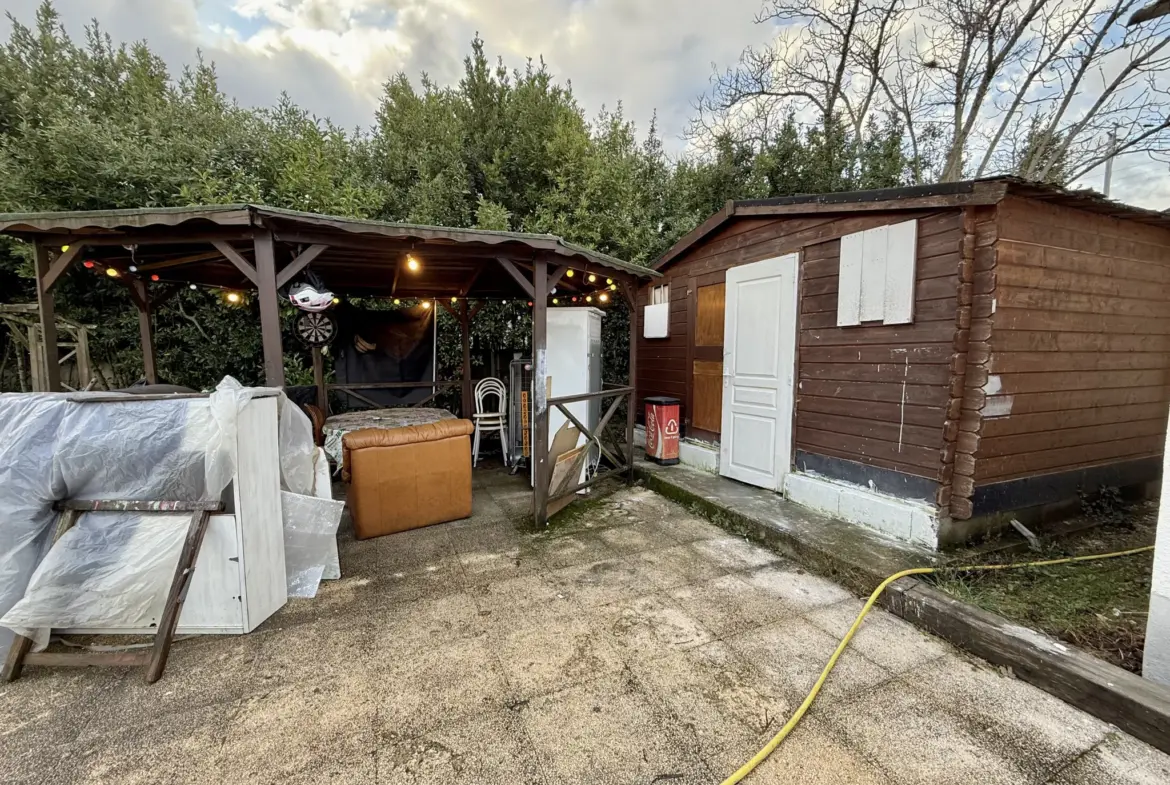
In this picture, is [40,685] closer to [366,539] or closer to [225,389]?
[225,389]

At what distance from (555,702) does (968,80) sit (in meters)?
12.4

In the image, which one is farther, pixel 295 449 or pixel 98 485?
pixel 295 449

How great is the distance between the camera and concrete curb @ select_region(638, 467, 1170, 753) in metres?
1.58

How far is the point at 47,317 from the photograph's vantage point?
9.05ft

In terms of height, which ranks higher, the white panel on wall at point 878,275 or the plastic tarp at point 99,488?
the white panel on wall at point 878,275

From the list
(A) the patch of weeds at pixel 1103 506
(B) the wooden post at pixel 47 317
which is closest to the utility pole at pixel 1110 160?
(A) the patch of weeds at pixel 1103 506

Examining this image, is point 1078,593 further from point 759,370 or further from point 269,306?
point 269,306

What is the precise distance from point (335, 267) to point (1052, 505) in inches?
245

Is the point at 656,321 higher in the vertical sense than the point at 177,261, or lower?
lower

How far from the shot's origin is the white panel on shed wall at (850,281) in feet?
10.4

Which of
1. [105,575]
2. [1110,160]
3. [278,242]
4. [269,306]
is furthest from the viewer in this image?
[1110,160]

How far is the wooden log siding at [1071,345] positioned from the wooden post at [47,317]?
5.69 m

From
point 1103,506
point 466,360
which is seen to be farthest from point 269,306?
point 1103,506

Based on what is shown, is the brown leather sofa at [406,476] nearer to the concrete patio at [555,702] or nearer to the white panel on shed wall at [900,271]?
the concrete patio at [555,702]
